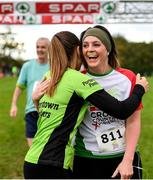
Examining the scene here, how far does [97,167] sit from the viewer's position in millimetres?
3473

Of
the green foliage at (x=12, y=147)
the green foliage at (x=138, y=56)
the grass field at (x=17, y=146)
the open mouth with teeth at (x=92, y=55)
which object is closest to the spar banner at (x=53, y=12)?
the grass field at (x=17, y=146)

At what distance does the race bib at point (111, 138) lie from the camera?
3.35m

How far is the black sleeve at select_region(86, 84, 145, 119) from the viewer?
3.17 metres

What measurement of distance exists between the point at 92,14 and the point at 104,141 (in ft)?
49.4

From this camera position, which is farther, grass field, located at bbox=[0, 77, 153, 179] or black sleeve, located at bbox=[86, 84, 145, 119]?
grass field, located at bbox=[0, 77, 153, 179]

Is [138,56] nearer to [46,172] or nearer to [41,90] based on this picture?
[41,90]

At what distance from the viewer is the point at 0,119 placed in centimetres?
1433

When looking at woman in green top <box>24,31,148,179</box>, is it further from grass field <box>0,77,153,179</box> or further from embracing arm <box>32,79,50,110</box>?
grass field <box>0,77,153,179</box>

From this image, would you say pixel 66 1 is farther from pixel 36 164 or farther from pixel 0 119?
pixel 36 164

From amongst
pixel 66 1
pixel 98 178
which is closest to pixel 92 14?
pixel 66 1

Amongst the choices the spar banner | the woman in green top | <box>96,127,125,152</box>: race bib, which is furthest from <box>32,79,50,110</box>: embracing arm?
the spar banner

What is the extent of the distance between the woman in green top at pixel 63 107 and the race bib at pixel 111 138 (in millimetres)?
182

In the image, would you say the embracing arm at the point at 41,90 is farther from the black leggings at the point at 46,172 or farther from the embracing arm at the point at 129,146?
the embracing arm at the point at 129,146

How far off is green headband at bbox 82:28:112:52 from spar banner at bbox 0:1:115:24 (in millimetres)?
14094
